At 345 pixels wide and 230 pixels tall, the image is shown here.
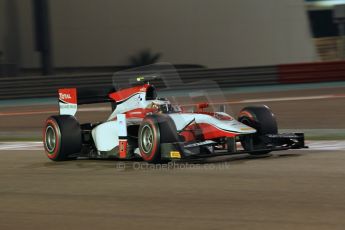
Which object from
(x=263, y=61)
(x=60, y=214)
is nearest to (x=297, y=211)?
(x=60, y=214)

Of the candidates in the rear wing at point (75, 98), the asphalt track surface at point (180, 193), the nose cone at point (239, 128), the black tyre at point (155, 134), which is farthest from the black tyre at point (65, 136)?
the nose cone at point (239, 128)

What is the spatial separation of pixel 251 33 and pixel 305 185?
2580 centimetres

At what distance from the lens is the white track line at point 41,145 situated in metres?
10.4

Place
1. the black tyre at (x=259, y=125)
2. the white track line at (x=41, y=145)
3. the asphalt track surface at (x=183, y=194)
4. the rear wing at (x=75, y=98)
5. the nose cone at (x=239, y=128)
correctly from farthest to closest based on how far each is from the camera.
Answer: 1. the white track line at (x=41, y=145)
2. the rear wing at (x=75, y=98)
3. the black tyre at (x=259, y=125)
4. the nose cone at (x=239, y=128)
5. the asphalt track surface at (x=183, y=194)

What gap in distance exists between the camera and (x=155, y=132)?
870 cm

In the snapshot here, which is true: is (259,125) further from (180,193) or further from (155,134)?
(180,193)

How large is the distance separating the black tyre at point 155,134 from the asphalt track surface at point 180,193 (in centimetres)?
18

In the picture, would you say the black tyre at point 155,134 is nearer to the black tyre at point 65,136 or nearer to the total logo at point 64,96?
the black tyre at point 65,136

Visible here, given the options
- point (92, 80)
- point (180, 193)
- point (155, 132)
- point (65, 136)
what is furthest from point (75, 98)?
point (92, 80)

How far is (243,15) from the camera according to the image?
32.3 m

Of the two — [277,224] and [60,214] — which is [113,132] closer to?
[60,214]

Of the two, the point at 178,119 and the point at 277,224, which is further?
the point at 178,119

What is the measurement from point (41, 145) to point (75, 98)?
8.99 feet
